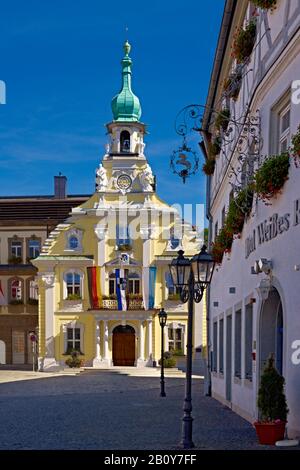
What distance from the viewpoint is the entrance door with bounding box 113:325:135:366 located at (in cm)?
4788

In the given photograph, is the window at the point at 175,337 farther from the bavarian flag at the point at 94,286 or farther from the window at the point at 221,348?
the window at the point at 221,348

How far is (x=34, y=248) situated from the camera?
172 feet

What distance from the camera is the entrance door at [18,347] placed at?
167ft

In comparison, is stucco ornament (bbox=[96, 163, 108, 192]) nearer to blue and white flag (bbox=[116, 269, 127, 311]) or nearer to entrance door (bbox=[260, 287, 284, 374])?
blue and white flag (bbox=[116, 269, 127, 311])

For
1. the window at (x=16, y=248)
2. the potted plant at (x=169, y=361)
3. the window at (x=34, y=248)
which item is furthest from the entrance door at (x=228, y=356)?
the window at (x=16, y=248)

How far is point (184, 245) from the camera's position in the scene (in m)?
47.9

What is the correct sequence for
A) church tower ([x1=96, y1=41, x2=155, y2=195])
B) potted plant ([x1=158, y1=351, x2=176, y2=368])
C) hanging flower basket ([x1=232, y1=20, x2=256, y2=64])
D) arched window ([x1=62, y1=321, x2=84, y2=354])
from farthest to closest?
church tower ([x1=96, y1=41, x2=155, y2=195])
arched window ([x1=62, y1=321, x2=84, y2=354])
potted plant ([x1=158, y1=351, x2=176, y2=368])
hanging flower basket ([x1=232, y1=20, x2=256, y2=64])

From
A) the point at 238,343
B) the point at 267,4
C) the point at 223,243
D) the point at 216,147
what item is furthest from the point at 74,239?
the point at 267,4

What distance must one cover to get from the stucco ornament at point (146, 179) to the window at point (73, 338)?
9370 mm

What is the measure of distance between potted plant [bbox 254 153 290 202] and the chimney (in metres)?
44.7

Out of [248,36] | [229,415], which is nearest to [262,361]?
[229,415]

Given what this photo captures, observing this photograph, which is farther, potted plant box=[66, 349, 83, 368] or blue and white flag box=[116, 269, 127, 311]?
potted plant box=[66, 349, 83, 368]

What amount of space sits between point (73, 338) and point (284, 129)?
36304 mm

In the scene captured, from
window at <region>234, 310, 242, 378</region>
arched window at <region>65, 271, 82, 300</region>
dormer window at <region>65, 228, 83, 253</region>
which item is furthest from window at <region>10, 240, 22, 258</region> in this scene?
window at <region>234, 310, 242, 378</region>
